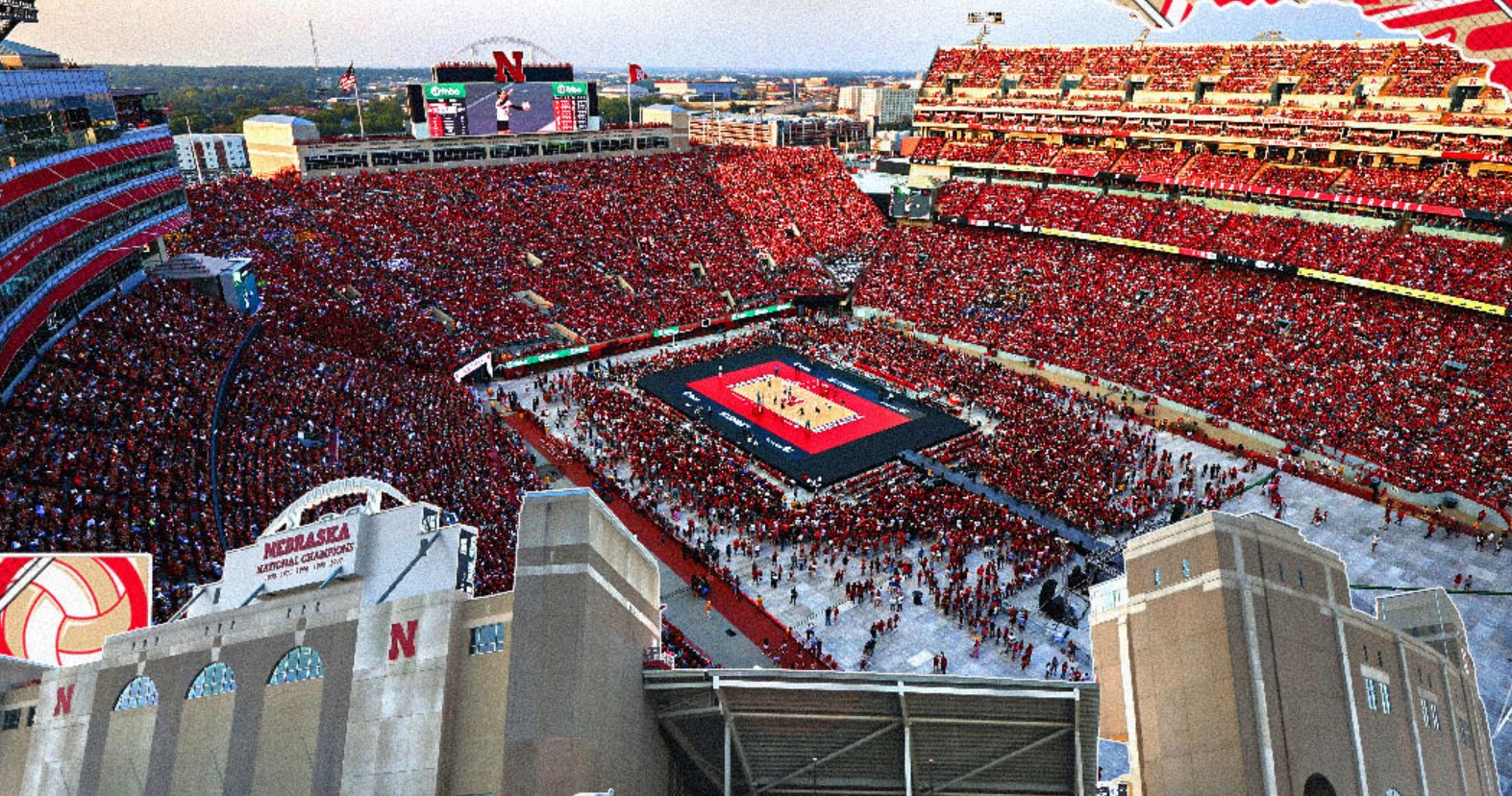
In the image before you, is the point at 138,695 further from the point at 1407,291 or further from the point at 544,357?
the point at 1407,291

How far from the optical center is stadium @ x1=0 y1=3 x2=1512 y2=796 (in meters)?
11.4

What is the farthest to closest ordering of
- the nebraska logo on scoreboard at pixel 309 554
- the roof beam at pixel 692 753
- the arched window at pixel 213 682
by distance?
the nebraska logo on scoreboard at pixel 309 554 → the arched window at pixel 213 682 → the roof beam at pixel 692 753

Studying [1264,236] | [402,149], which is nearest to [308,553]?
[1264,236]

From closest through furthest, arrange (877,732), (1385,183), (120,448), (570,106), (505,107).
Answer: (877,732)
(120,448)
(1385,183)
(505,107)
(570,106)

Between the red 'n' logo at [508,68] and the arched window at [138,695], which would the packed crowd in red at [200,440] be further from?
the red 'n' logo at [508,68]

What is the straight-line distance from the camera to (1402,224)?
135 feet

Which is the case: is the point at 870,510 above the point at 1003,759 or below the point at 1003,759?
above

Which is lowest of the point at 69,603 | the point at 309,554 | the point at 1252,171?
the point at 69,603

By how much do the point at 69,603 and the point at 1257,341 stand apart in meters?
42.2

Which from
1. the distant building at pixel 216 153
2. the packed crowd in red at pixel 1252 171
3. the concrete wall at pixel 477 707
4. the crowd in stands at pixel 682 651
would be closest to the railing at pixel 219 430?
the crowd in stands at pixel 682 651

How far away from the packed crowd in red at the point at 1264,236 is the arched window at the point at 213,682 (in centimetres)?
4494

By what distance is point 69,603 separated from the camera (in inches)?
542

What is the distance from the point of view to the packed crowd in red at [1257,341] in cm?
3056

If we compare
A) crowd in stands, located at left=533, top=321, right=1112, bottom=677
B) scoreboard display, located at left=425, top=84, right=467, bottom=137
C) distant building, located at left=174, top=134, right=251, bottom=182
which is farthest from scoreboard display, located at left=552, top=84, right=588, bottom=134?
distant building, located at left=174, top=134, right=251, bottom=182
